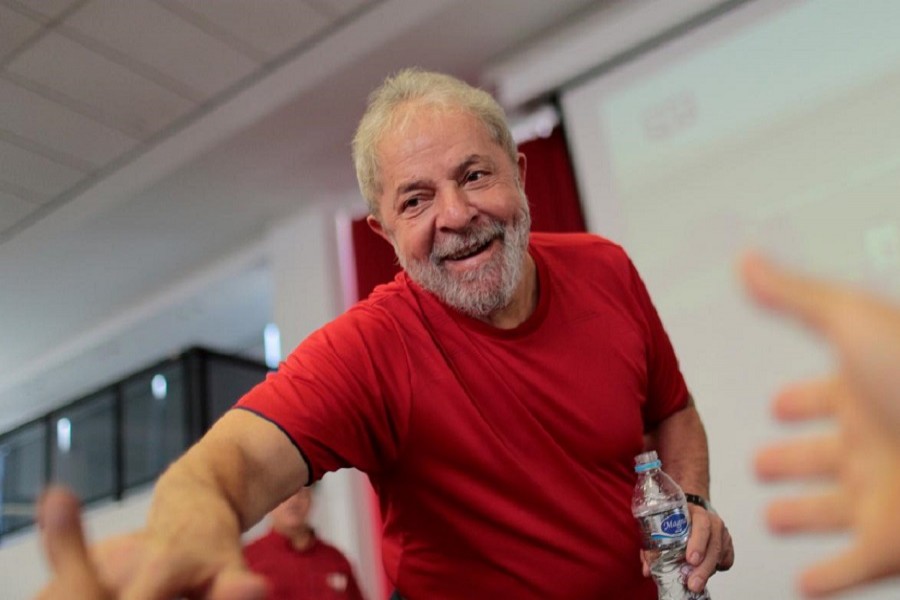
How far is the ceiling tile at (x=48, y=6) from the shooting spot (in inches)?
109

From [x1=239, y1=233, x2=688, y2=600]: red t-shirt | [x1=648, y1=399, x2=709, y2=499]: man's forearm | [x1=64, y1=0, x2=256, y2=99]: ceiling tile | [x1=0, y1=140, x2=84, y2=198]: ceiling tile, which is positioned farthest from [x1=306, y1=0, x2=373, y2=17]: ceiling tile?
[x1=648, y1=399, x2=709, y2=499]: man's forearm

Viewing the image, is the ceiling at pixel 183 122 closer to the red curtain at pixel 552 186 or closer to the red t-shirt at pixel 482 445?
the red curtain at pixel 552 186

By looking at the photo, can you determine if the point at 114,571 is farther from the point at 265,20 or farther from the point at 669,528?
the point at 265,20

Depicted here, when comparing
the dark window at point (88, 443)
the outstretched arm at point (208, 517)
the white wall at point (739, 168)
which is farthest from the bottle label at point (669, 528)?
the dark window at point (88, 443)

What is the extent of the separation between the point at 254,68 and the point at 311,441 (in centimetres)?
290

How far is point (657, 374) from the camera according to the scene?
1219mm

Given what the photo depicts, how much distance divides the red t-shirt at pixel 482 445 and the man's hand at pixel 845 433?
57cm

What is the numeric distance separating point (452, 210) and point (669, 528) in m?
0.54

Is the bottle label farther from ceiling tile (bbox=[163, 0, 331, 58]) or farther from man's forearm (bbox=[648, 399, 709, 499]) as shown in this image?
ceiling tile (bbox=[163, 0, 331, 58])

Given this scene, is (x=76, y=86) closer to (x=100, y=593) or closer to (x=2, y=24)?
(x=2, y=24)

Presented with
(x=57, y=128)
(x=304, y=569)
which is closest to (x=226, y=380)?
(x=57, y=128)

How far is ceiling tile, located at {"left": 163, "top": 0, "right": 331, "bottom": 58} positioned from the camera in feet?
9.64

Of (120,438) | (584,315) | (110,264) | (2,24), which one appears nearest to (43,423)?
(120,438)

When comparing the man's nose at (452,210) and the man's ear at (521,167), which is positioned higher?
the man's ear at (521,167)
